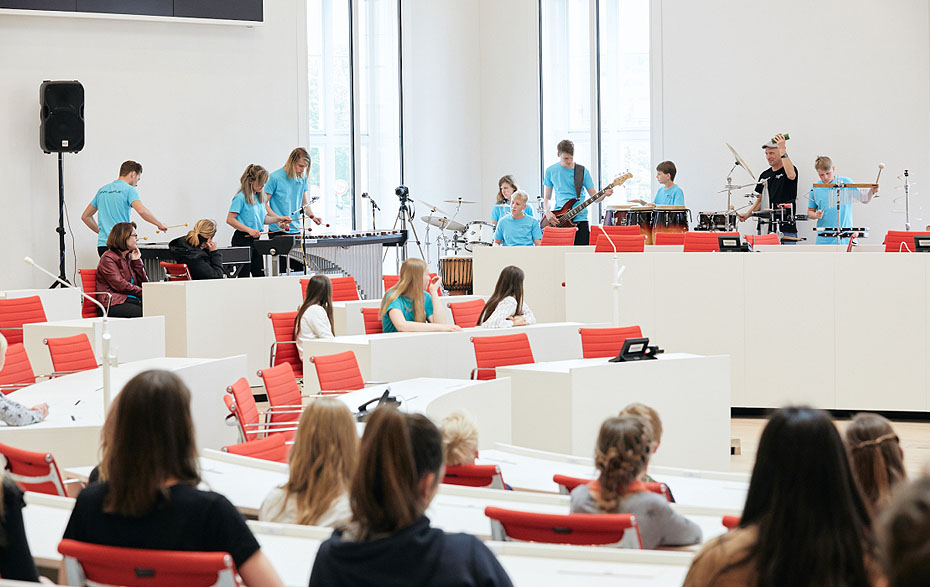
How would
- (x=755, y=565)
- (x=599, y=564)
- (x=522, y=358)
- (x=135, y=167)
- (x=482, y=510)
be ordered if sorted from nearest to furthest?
1. (x=755, y=565)
2. (x=599, y=564)
3. (x=482, y=510)
4. (x=522, y=358)
5. (x=135, y=167)

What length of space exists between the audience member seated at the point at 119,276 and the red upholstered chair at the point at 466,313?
278cm

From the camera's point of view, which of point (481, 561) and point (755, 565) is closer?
point (755, 565)

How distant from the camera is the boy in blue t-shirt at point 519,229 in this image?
458 inches

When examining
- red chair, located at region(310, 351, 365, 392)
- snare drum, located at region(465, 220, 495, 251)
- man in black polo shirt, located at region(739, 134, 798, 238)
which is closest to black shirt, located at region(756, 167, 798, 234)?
man in black polo shirt, located at region(739, 134, 798, 238)

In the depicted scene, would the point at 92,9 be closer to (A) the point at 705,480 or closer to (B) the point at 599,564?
(A) the point at 705,480

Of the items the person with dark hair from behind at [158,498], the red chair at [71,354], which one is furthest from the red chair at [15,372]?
the person with dark hair from behind at [158,498]

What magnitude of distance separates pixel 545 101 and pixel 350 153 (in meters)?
3.06

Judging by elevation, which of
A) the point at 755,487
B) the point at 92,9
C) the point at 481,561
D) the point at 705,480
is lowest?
the point at 705,480

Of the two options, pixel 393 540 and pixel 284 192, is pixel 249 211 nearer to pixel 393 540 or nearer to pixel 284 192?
pixel 284 192

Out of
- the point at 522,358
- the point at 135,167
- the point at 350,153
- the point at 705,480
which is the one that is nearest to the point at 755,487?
the point at 705,480

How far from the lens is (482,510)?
11.7 ft

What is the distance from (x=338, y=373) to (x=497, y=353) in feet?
4.43

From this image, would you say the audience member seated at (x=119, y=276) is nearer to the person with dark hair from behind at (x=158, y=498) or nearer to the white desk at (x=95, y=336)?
the white desk at (x=95, y=336)

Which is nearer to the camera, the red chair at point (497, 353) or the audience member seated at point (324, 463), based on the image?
the audience member seated at point (324, 463)
